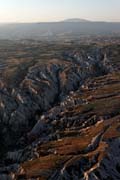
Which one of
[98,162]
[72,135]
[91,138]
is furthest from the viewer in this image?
[72,135]

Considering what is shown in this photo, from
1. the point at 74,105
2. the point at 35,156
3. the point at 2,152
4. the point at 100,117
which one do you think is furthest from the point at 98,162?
the point at 74,105

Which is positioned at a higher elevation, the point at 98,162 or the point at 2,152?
the point at 98,162

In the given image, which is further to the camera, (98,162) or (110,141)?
(110,141)

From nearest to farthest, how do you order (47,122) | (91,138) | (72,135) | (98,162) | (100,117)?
(98,162)
(91,138)
(72,135)
(100,117)
(47,122)

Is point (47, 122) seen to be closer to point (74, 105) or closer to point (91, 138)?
point (74, 105)

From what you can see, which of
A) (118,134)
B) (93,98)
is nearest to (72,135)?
(118,134)

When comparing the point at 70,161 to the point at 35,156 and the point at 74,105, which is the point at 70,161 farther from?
the point at 74,105

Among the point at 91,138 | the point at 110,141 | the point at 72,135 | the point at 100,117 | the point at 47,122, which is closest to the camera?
the point at 110,141

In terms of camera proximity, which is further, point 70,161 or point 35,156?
point 35,156

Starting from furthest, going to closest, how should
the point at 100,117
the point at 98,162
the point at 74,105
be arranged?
the point at 74,105 → the point at 100,117 → the point at 98,162
